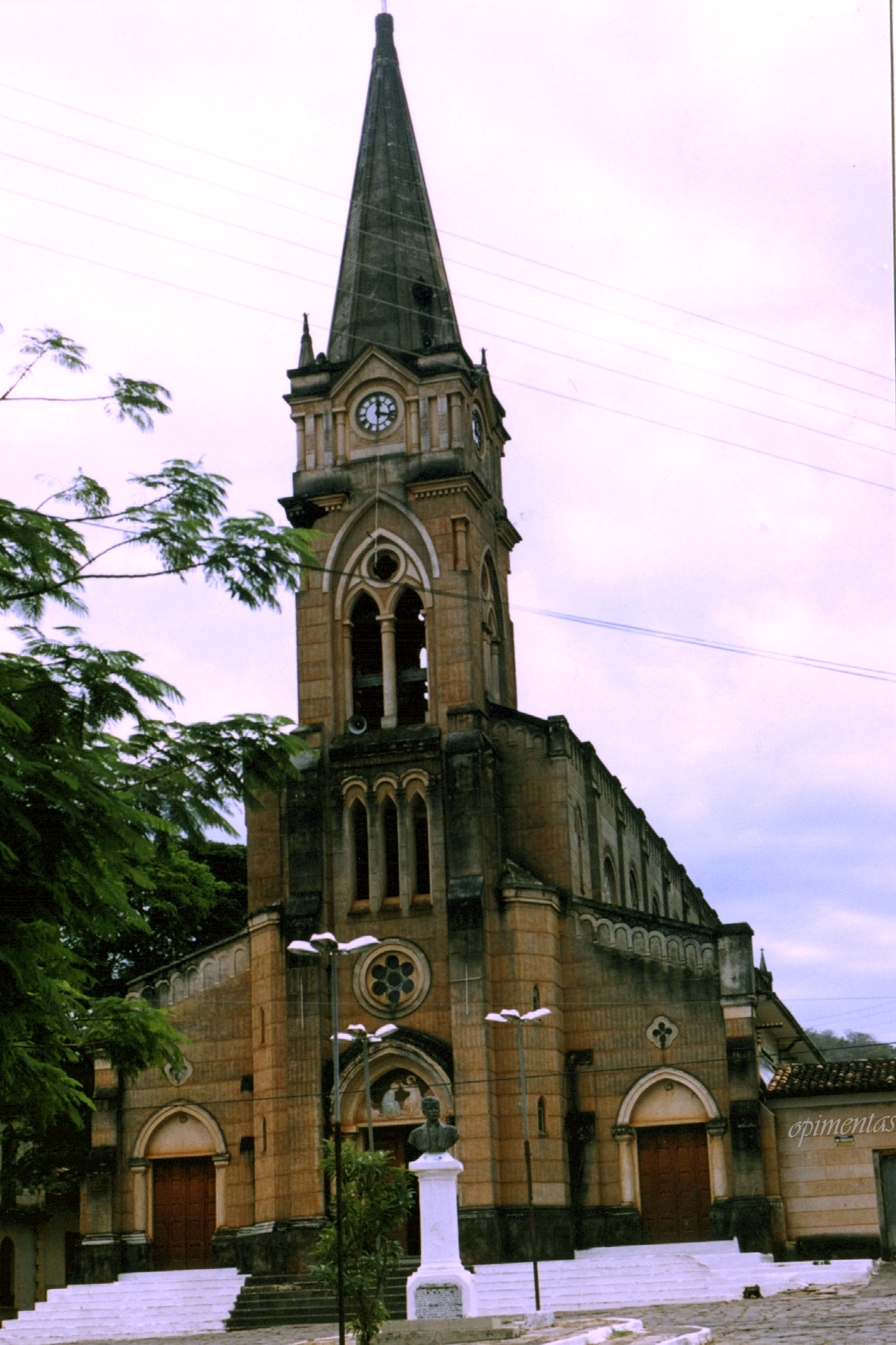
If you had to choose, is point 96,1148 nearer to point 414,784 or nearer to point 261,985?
point 261,985

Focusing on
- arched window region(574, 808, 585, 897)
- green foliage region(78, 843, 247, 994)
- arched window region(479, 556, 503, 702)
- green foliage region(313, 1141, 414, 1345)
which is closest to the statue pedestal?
green foliage region(313, 1141, 414, 1345)

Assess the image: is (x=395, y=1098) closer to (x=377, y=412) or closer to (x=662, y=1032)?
(x=662, y=1032)

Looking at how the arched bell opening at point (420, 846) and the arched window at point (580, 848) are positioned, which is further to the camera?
the arched window at point (580, 848)

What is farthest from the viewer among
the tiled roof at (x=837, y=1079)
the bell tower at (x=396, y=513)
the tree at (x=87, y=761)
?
the bell tower at (x=396, y=513)

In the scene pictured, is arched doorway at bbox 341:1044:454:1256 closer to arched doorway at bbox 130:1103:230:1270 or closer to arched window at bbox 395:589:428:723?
arched doorway at bbox 130:1103:230:1270

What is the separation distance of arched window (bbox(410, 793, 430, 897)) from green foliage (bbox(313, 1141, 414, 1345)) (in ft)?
54.6

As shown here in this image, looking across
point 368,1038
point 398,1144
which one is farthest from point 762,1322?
point 398,1144

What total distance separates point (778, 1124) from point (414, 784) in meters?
11.6

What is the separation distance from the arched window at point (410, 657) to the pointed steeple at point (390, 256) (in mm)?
6860

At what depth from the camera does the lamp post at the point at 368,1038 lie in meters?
34.8

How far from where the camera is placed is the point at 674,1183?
38750mm

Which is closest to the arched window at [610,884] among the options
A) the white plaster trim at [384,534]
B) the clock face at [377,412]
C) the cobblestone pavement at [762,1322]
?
the white plaster trim at [384,534]

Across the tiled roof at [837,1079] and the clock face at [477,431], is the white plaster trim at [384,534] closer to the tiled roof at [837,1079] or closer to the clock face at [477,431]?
the clock face at [477,431]

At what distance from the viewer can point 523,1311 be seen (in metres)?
32.3
